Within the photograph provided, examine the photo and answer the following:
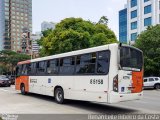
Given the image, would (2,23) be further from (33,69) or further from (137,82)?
(137,82)

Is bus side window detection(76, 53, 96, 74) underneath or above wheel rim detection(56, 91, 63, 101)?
above

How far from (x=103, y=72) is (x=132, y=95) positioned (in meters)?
1.64

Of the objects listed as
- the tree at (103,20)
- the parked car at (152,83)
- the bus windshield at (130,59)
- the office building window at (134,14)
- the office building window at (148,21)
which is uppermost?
the office building window at (134,14)

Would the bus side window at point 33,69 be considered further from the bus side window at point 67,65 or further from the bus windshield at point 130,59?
the bus windshield at point 130,59

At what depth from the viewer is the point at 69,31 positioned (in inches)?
1394

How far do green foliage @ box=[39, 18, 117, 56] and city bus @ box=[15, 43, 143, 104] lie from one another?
1834 centimetres

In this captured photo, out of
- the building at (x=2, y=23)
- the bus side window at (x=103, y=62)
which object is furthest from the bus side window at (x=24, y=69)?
the building at (x=2, y=23)

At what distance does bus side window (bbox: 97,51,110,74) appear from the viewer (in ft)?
40.7

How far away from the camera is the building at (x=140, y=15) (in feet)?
222

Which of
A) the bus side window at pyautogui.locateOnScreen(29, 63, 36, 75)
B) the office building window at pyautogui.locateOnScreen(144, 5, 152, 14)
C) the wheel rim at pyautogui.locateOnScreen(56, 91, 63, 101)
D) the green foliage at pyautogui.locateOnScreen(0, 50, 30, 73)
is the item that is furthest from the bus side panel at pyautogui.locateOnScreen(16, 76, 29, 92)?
the green foliage at pyautogui.locateOnScreen(0, 50, 30, 73)

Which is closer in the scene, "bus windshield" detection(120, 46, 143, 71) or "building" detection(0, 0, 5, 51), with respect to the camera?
"bus windshield" detection(120, 46, 143, 71)

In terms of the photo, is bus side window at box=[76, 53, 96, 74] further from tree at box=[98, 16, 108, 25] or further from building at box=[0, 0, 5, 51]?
building at box=[0, 0, 5, 51]

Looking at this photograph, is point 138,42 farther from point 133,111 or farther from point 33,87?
point 133,111

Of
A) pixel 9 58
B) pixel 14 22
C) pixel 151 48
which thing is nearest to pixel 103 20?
pixel 151 48
